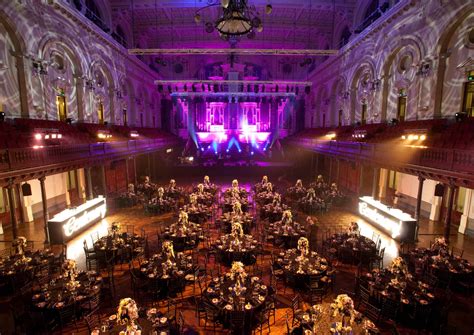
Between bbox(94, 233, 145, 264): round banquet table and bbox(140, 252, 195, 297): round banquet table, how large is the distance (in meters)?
1.76

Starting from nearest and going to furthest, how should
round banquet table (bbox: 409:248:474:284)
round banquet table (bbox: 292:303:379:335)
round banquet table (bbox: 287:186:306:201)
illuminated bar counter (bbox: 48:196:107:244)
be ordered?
round banquet table (bbox: 292:303:379:335)
round banquet table (bbox: 409:248:474:284)
illuminated bar counter (bbox: 48:196:107:244)
round banquet table (bbox: 287:186:306:201)

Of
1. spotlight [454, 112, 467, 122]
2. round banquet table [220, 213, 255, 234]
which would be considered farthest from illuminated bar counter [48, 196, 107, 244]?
spotlight [454, 112, 467, 122]

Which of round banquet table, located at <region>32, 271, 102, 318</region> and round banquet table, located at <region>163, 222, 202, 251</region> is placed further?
round banquet table, located at <region>163, 222, 202, 251</region>

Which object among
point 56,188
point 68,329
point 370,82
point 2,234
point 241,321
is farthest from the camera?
point 370,82

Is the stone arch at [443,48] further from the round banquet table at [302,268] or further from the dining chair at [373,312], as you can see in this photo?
the dining chair at [373,312]

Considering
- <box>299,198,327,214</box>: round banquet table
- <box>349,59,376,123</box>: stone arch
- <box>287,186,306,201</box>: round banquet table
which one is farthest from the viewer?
<box>349,59,376,123</box>: stone arch

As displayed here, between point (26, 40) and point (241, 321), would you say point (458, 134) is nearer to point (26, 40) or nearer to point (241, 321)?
point (241, 321)

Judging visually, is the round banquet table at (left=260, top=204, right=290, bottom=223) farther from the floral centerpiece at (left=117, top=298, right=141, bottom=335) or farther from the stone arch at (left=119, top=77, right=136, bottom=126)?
the stone arch at (left=119, top=77, right=136, bottom=126)

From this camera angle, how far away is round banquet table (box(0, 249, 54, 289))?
7.24 m

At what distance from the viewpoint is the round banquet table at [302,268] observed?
23.6 ft

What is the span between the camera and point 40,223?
44.2 ft

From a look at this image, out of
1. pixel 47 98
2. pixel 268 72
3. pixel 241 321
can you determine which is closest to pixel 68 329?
pixel 241 321

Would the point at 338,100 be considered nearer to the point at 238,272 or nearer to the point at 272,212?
the point at 272,212

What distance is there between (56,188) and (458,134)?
2049cm
